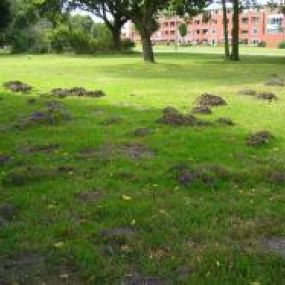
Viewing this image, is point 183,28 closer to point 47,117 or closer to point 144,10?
point 144,10

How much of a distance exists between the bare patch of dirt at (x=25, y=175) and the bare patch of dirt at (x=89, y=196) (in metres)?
1.12

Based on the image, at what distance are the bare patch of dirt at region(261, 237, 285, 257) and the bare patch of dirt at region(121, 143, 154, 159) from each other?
15.5 ft

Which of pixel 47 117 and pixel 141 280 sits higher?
pixel 47 117

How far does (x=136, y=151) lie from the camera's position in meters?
13.1

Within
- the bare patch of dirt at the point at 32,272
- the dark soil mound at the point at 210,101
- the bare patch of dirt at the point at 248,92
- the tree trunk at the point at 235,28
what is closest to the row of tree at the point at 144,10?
the tree trunk at the point at 235,28

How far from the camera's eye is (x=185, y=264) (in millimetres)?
7277

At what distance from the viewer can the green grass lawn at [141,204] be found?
7.21 meters

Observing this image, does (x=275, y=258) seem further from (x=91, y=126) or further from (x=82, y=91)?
(x=82, y=91)

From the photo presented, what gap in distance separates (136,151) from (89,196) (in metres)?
3.43

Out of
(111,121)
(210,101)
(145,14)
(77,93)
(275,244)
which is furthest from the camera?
(145,14)

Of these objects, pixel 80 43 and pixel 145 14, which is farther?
pixel 80 43

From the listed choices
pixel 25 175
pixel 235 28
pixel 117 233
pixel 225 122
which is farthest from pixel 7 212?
pixel 235 28

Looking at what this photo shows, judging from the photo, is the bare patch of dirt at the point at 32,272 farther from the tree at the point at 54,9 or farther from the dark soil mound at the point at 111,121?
the tree at the point at 54,9

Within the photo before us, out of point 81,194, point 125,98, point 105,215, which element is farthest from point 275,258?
point 125,98
